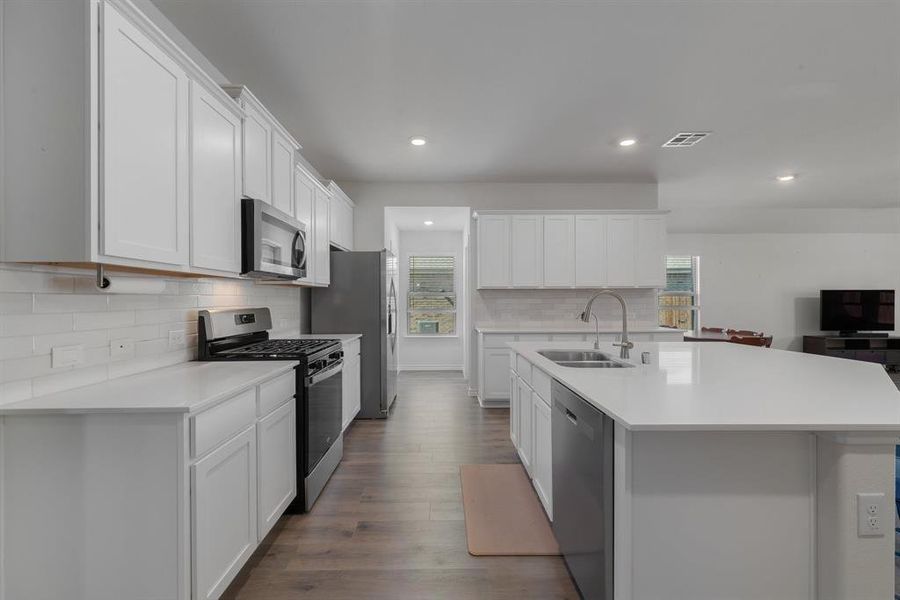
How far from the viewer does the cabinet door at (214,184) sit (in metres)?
1.80

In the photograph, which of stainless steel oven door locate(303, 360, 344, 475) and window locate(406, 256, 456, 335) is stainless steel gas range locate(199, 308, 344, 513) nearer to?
stainless steel oven door locate(303, 360, 344, 475)

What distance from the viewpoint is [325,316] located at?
13.6 ft

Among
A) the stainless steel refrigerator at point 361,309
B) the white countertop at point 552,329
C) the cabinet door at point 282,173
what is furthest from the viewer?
the white countertop at point 552,329

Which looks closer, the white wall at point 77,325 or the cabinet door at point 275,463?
the white wall at point 77,325

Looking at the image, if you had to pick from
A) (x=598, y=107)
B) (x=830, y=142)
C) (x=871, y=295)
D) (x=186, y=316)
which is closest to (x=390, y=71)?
(x=598, y=107)

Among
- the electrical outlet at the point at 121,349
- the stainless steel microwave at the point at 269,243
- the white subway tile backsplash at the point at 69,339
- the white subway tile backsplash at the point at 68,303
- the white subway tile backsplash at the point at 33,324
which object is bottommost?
the electrical outlet at the point at 121,349

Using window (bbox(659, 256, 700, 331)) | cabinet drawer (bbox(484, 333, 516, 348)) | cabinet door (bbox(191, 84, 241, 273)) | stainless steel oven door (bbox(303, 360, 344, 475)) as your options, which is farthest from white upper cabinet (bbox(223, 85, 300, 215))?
window (bbox(659, 256, 700, 331))

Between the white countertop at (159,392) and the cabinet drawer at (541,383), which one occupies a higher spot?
the white countertop at (159,392)

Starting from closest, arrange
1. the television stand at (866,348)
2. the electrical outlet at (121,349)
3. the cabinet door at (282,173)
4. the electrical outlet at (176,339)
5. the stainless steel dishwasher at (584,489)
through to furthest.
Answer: the stainless steel dishwasher at (584,489)
the electrical outlet at (121,349)
the electrical outlet at (176,339)
the cabinet door at (282,173)
the television stand at (866,348)

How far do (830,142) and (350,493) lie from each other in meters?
5.19

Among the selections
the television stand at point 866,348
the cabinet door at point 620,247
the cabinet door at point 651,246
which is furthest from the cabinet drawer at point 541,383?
the television stand at point 866,348

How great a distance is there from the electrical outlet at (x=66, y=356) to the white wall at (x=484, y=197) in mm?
3560

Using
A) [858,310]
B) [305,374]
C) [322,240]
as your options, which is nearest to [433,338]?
[322,240]

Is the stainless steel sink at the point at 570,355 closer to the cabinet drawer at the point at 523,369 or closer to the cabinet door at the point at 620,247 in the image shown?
the cabinet drawer at the point at 523,369
